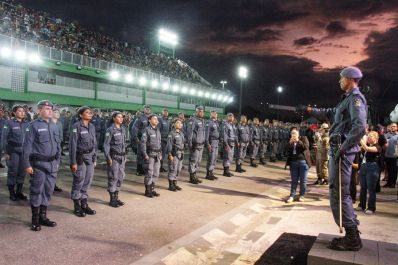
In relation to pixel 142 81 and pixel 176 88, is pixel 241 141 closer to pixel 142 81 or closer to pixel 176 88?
pixel 142 81

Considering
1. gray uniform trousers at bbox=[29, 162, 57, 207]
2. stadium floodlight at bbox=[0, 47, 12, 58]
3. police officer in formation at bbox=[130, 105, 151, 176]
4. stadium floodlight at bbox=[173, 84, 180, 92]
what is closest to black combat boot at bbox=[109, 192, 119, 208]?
gray uniform trousers at bbox=[29, 162, 57, 207]

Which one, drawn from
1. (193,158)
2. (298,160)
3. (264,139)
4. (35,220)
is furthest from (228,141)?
(35,220)

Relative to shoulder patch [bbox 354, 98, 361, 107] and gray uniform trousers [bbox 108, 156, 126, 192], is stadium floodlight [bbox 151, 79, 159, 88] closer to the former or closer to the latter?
gray uniform trousers [bbox 108, 156, 126, 192]

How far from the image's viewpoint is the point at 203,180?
41.0 feet

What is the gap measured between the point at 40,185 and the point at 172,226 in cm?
246

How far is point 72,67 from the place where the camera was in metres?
30.6

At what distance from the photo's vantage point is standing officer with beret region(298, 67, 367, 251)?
13.9ft

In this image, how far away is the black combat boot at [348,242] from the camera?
14.1ft

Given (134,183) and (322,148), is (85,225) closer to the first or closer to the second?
(134,183)

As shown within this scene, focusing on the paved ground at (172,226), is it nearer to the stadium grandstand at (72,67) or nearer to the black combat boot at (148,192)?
the black combat boot at (148,192)

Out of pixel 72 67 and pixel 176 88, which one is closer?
pixel 72 67

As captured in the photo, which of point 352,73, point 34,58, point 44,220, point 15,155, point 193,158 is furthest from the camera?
point 34,58

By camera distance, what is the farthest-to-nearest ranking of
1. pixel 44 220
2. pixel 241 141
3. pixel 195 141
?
pixel 241 141 → pixel 195 141 → pixel 44 220

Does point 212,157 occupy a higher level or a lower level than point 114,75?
lower
